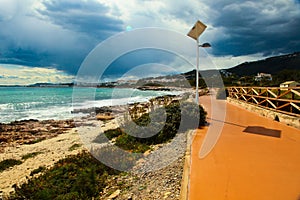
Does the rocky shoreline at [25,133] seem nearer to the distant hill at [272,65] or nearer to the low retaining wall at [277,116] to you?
the low retaining wall at [277,116]

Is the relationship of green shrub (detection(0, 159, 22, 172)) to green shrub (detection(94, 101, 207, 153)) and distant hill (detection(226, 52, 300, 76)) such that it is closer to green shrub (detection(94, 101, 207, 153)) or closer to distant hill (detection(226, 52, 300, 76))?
green shrub (detection(94, 101, 207, 153))

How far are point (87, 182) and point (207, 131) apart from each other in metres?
4.00

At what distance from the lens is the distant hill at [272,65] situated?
9819cm

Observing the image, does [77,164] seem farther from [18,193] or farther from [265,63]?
[265,63]

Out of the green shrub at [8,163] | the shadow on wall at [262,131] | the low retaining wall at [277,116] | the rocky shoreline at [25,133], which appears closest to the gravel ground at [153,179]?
the shadow on wall at [262,131]

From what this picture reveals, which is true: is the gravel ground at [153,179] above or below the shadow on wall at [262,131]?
below

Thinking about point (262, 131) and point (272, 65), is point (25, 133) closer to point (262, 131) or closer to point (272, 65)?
point (262, 131)

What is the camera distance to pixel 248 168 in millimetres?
3959

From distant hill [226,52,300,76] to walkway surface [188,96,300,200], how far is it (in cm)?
10323

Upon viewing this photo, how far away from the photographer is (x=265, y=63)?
377 ft

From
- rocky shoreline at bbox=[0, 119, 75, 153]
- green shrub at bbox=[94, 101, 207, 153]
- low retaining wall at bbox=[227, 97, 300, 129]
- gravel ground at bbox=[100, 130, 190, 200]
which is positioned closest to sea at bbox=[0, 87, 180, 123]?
rocky shoreline at bbox=[0, 119, 75, 153]

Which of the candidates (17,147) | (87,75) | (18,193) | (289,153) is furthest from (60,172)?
(17,147)

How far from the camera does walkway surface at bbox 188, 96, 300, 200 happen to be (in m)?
3.14

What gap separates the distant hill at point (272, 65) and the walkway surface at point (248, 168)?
339ft
